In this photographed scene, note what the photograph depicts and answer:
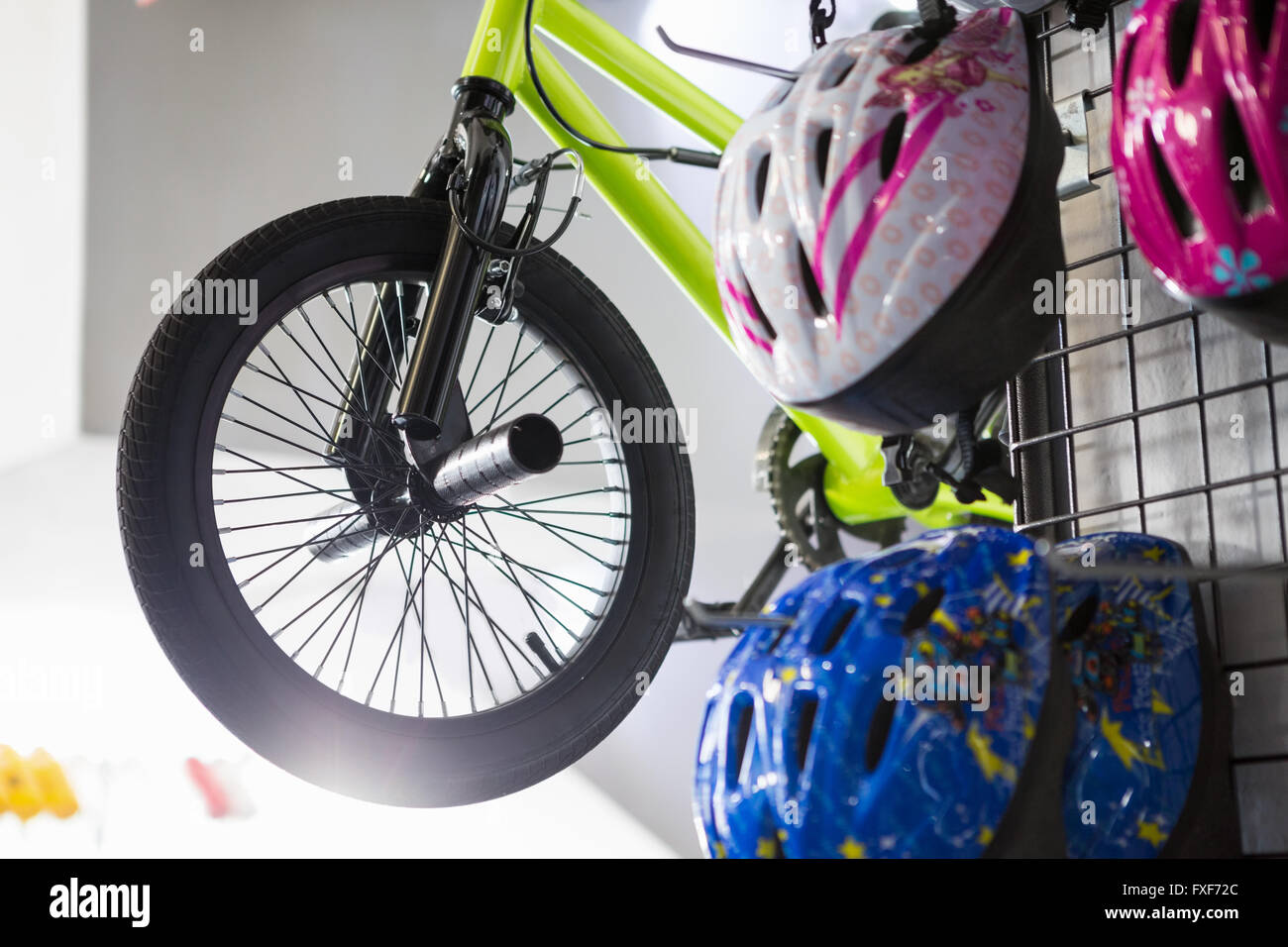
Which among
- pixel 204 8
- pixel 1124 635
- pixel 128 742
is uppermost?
pixel 204 8

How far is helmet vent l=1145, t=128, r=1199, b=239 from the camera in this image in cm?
70

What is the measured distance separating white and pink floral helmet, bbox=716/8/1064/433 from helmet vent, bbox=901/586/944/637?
5.7 inches

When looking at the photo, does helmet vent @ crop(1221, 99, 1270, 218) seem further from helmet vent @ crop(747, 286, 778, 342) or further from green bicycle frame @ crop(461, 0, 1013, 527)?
green bicycle frame @ crop(461, 0, 1013, 527)

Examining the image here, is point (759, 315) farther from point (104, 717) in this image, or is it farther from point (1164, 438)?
point (104, 717)

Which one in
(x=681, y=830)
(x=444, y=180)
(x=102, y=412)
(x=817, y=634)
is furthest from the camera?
(x=681, y=830)

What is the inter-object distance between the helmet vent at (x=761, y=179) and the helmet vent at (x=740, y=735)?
391mm

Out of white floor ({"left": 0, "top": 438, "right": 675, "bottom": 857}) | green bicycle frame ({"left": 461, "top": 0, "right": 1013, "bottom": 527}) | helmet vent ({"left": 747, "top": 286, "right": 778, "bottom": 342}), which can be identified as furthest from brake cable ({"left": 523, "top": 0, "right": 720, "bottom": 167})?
white floor ({"left": 0, "top": 438, "right": 675, "bottom": 857})

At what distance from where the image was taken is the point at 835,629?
0.89 m

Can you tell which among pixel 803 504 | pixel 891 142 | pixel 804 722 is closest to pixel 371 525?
pixel 804 722

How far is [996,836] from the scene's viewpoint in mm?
772

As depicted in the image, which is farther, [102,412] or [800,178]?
[102,412]
